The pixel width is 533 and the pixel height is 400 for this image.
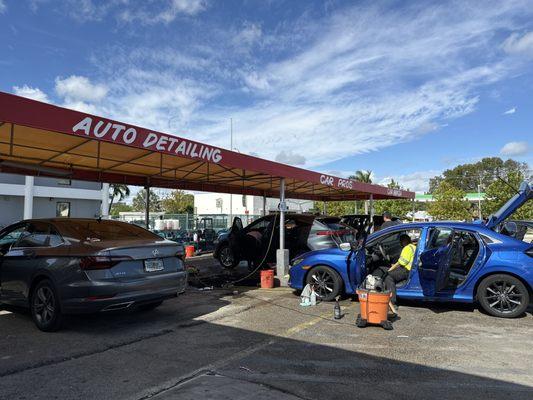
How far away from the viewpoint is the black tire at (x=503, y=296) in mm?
7080

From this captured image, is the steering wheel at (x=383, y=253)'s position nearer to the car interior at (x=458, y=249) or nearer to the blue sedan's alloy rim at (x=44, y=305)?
the car interior at (x=458, y=249)

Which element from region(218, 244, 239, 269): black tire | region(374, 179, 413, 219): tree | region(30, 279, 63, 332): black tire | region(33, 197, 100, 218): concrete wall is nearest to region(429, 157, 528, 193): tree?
region(374, 179, 413, 219): tree

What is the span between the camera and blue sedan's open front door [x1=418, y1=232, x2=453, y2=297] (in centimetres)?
702

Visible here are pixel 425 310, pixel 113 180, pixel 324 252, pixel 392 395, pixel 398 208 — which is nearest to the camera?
pixel 392 395

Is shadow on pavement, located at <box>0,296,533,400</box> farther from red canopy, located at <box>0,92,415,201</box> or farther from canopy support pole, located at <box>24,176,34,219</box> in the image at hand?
canopy support pole, located at <box>24,176,34,219</box>

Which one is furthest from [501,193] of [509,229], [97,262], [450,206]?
[97,262]

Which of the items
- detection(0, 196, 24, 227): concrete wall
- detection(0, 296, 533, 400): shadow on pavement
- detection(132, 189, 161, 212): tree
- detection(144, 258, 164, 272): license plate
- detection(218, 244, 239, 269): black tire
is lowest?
detection(0, 296, 533, 400): shadow on pavement

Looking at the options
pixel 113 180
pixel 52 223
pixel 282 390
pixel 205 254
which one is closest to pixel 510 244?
pixel 282 390

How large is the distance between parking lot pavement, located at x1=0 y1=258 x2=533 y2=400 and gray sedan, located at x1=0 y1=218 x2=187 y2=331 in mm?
463

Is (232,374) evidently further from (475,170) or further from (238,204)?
(475,170)

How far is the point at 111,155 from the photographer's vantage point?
961cm

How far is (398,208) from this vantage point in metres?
45.8

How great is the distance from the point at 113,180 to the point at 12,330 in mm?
7183

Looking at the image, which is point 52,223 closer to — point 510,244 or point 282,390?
point 282,390
